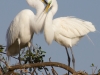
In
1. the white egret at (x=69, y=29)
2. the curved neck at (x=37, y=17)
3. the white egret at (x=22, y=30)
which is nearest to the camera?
the curved neck at (x=37, y=17)

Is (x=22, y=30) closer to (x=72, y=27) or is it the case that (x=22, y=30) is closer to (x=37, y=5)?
(x=37, y=5)

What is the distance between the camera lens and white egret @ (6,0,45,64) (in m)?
7.42

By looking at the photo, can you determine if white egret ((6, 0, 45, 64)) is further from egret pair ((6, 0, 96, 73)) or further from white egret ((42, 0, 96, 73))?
white egret ((42, 0, 96, 73))

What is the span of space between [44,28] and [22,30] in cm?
66

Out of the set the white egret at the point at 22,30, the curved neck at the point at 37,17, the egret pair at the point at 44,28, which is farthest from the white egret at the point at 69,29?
the curved neck at the point at 37,17

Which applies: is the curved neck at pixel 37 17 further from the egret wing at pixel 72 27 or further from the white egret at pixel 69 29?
the egret wing at pixel 72 27

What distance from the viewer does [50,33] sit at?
731 cm

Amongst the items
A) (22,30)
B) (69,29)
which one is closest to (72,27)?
(69,29)

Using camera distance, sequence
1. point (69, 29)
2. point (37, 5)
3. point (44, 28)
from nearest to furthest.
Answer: point (44, 28), point (37, 5), point (69, 29)

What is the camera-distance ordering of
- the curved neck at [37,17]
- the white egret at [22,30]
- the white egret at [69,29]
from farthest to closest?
the white egret at [69,29] < the white egret at [22,30] < the curved neck at [37,17]

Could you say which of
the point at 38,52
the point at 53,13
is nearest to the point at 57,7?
the point at 53,13

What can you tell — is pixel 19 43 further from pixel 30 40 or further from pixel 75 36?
pixel 75 36

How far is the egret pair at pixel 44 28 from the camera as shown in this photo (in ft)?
23.6

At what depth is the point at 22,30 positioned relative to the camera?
7.60 m
